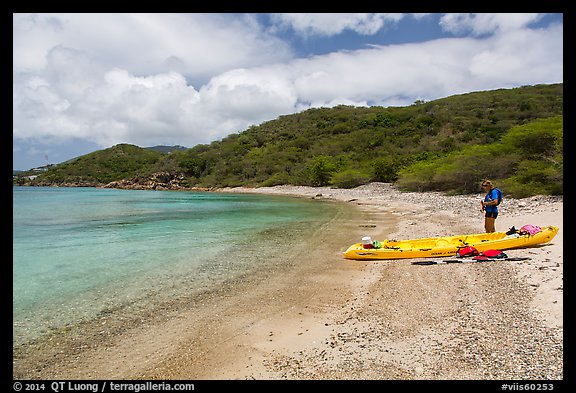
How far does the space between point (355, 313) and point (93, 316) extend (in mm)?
5249

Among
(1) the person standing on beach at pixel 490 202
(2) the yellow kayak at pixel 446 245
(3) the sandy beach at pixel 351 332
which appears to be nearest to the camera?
(3) the sandy beach at pixel 351 332

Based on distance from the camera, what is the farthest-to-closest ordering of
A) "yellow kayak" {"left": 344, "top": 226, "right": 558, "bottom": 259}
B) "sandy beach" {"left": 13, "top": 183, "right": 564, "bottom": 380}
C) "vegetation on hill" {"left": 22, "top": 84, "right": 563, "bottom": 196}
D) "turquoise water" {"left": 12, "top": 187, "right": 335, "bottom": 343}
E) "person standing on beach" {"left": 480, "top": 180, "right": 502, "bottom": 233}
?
"vegetation on hill" {"left": 22, "top": 84, "right": 563, "bottom": 196} → "person standing on beach" {"left": 480, "top": 180, "right": 502, "bottom": 233} → "yellow kayak" {"left": 344, "top": 226, "right": 558, "bottom": 259} → "turquoise water" {"left": 12, "top": 187, "right": 335, "bottom": 343} → "sandy beach" {"left": 13, "top": 183, "right": 564, "bottom": 380}

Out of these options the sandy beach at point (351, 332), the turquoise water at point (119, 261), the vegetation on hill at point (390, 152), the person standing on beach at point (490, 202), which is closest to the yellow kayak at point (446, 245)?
the sandy beach at point (351, 332)

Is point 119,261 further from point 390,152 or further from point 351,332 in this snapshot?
point 390,152

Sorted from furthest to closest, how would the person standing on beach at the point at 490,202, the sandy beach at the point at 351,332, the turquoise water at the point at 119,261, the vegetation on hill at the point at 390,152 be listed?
the vegetation on hill at the point at 390,152 < the person standing on beach at the point at 490,202 < the turquoise water at the point at 119,261 < the sandy beach at the point at 351,332

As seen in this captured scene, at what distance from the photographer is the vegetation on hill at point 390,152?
28.0 m

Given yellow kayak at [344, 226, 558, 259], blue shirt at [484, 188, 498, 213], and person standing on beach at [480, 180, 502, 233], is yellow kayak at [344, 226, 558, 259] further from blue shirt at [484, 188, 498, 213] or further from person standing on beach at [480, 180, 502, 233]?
blue shirt at [484, 188, 498, 213]

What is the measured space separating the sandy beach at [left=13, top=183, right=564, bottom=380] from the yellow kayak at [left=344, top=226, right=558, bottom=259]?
17.6 inches

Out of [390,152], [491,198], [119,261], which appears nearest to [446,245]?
[491,198]

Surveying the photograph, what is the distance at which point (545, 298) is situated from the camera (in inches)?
252

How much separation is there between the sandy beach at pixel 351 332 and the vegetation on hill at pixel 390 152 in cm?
1590

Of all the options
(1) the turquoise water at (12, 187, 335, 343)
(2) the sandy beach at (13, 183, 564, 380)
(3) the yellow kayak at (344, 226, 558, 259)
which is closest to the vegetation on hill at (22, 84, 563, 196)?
(3) the yellow kayak at (344, 226, 558, 259)

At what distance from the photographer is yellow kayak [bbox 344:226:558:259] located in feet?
33.5

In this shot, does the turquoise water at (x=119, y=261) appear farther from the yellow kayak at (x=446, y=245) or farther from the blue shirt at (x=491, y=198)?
the blue shirt at (x=491, y=198)
